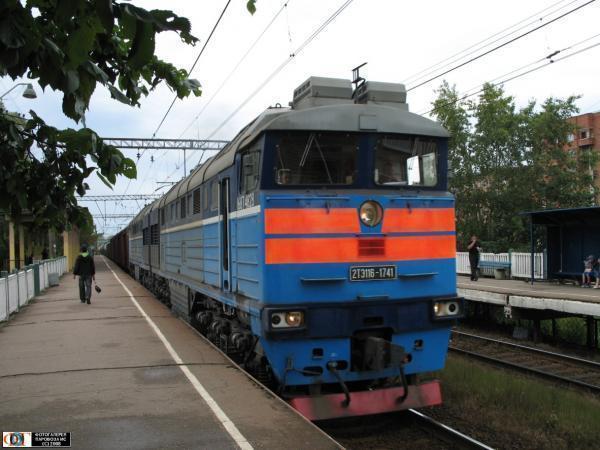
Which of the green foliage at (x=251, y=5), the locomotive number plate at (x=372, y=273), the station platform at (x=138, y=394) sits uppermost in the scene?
the green foliage at (x=251, y=5)

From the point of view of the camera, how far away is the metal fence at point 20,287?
42.5ft

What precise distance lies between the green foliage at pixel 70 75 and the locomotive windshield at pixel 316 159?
2.24 meters

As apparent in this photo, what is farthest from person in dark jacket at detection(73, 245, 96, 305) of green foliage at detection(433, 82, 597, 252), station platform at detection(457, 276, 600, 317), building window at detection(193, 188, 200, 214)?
green foliage at detection(433, 82, 597, 252)

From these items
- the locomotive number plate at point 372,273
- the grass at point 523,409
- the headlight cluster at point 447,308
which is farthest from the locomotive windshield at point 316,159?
the grass at point 523,409

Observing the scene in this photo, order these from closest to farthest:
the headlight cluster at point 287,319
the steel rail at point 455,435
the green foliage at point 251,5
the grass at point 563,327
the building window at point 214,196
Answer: the green foliage at point 251,5
the steel rail at point 455,435
the headlight cluster at point 287,319
the building window at point 214,196
the grass at point 563,327

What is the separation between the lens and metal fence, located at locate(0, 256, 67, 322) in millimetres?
12949

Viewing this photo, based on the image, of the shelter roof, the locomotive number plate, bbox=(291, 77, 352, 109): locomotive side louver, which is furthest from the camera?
the shelter roof

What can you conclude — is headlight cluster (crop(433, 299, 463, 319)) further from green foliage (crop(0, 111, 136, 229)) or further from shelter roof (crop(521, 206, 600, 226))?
shelter roof (crop(521, 206, 600, 226))

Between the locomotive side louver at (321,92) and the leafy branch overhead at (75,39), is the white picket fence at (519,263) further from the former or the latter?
the leafy branch overhead at (75,39)

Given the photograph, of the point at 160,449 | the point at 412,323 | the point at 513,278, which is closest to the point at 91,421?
the point at 160,449

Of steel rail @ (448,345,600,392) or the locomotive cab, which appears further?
steel rail @ (448,345,600,392)

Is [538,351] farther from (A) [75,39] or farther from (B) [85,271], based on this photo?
(B) [85,271]

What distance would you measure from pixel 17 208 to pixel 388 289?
382cm

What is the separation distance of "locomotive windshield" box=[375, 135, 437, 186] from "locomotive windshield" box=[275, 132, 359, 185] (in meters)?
0.33
